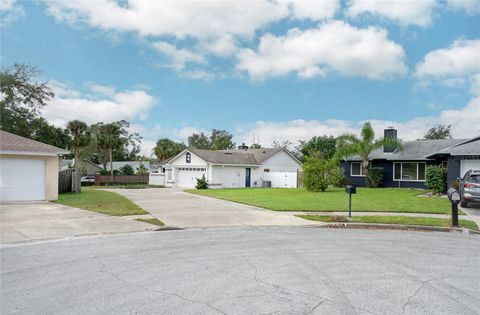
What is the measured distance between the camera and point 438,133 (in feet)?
210

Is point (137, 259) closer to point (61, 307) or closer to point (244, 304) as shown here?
point (61, 307)

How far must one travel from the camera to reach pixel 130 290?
5246mm

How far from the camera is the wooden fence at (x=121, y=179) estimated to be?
148 feet

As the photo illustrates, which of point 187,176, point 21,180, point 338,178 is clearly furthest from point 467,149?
point 187,176

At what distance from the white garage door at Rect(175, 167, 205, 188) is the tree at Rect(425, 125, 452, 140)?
4485 cm

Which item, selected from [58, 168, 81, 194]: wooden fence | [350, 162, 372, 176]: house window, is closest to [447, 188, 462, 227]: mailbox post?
[350, 162, 372, 176]: house window

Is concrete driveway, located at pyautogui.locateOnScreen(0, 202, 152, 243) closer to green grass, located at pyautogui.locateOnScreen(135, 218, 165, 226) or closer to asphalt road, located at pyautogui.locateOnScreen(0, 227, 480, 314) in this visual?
green grass, located at pyautogui.locateOnScreen(135, 218, 165, 226)

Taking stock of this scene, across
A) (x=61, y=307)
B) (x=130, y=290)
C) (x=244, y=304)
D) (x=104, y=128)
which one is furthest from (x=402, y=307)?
(x=104, y=128)

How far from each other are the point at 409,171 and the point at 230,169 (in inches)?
645

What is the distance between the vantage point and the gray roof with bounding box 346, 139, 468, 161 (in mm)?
29016

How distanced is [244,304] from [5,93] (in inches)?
1671

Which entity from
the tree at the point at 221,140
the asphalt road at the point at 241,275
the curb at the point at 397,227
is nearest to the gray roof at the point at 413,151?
the curb at the point at 397,227

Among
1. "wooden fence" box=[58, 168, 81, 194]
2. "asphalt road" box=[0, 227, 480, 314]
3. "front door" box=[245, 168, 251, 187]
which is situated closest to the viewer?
"asphalt road" box=[0, 227, 480, 314]

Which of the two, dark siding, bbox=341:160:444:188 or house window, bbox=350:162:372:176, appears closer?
dark siding, bbox=341:160:444:188
